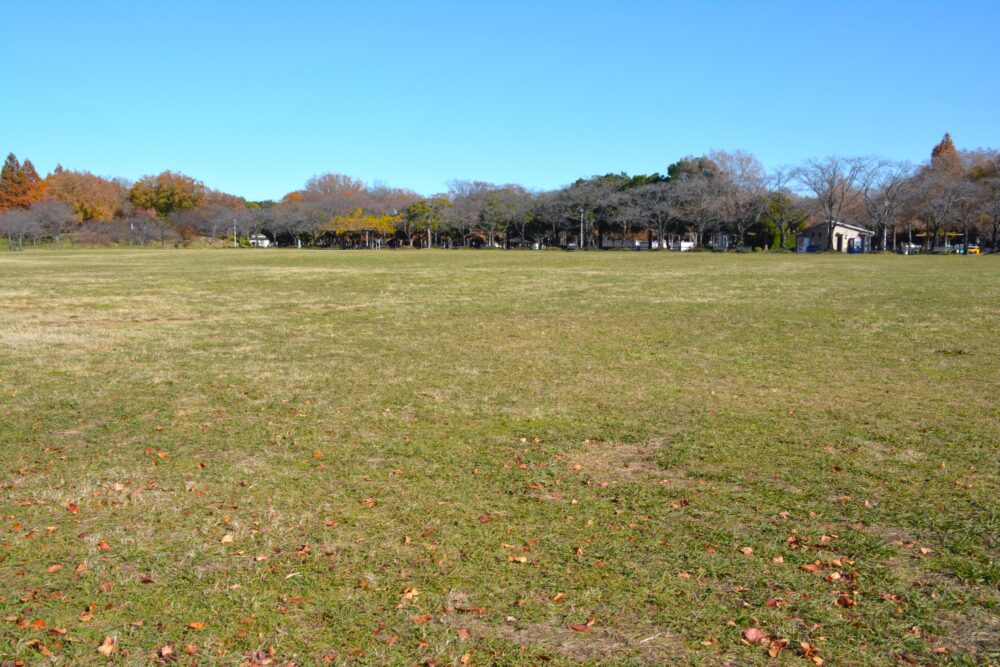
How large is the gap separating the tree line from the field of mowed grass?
75577 mm

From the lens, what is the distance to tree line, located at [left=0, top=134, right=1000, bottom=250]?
81250mm

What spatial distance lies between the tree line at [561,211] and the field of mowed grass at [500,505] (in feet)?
248

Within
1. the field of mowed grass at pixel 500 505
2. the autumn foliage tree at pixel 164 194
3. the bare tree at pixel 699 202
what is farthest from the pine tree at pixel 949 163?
the autumn foliage tree at pixel 164 194

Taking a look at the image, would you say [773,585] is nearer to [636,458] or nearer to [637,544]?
[637,544]

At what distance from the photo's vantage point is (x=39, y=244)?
9231cm

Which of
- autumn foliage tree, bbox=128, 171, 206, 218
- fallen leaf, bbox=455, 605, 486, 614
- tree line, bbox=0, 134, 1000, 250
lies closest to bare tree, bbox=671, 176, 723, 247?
tree line, bbox=0, 134, 1000, 250

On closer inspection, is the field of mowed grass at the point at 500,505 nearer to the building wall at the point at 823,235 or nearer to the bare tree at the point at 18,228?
the building wall at the point at 823,235

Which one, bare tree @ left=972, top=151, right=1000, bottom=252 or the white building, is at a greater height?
bare tree @ left=972, top=151, right=1000, bottom=252

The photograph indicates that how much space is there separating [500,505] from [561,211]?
9275 cm

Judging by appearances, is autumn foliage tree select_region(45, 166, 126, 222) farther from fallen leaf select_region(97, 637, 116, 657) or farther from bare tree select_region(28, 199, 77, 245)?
fallen leaf select_region(97, 637, 116, 657)

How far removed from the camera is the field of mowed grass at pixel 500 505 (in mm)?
3910

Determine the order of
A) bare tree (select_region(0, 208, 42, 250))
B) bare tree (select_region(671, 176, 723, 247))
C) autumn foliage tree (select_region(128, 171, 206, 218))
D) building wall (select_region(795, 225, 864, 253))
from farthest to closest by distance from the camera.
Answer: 1. autumn foliage tree (select_region(128, 171, 206, 218))
2. building wall (select_region(795, 225, 864, 253))
3. bare tree (select_region(0, 208, 42, 250))
4. bare tree (select_region(671, 176, 723, 247))

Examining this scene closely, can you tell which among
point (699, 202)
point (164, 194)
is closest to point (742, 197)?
point (699, 202)

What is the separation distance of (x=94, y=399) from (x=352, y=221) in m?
99.1
